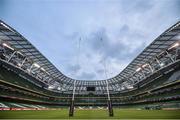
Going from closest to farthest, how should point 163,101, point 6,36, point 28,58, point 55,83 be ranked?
1. point 6,36
2. point 28,58
3. point 163,101
4. point 55,83

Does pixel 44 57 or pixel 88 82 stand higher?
pixel 88 82

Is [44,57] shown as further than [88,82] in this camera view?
No

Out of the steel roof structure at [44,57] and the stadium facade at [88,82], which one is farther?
the stadium facade at [88,82]

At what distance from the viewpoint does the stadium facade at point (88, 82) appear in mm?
43344

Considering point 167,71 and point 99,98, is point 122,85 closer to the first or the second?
point 99,98

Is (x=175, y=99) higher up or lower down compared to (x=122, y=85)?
lower down

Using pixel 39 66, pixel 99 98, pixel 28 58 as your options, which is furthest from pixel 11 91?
pixel 99 98

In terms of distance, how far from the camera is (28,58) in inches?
2210

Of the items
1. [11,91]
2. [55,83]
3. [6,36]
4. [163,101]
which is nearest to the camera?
[6,36]

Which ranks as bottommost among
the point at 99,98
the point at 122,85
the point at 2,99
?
the point at 2,99

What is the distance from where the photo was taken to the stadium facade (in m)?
43.3

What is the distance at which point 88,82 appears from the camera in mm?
123000

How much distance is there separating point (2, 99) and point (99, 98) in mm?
78322

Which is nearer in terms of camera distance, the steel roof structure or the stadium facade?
the steel roof structure
